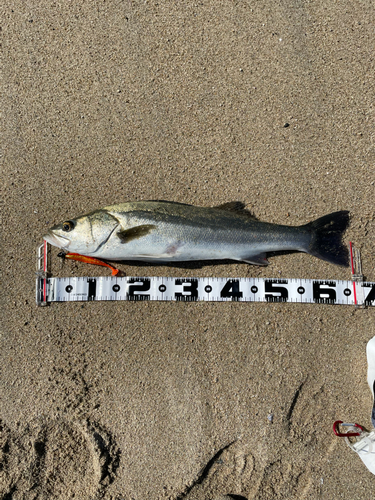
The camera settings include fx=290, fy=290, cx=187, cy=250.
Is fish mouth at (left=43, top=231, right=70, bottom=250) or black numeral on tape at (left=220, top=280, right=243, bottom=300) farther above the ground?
fish mouth at (left=43, top=231, right=70, bottom=250)

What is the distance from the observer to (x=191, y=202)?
3424mm

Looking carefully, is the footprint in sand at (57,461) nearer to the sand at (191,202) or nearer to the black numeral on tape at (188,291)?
the sand at (191,202)

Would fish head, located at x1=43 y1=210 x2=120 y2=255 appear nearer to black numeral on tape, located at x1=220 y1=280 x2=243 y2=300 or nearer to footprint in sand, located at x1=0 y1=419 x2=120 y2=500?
black numeral on tape, located at x1=220 y1=280 x2=243 y2=300

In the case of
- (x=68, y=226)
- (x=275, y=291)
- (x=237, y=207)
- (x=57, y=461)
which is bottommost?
(x=57, y=461)

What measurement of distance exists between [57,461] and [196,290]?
2.29 m

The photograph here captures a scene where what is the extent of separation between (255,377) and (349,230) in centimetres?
204

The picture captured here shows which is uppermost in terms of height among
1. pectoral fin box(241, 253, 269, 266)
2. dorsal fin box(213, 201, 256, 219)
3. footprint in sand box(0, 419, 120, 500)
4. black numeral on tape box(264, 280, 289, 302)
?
dorsal fin box(213, 201, 256, 219)

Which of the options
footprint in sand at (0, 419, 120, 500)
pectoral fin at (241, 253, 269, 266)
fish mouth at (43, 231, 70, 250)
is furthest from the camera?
pectoral fin at (241, 253, 269, 266)

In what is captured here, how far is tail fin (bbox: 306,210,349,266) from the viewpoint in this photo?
328cm

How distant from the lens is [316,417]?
3227 mm

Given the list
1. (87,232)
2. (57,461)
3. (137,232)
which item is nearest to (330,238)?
(137,232)

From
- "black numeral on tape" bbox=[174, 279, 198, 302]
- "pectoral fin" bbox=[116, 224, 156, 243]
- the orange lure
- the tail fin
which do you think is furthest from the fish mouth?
the tail fin

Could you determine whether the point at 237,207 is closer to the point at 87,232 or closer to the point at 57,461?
the point at 87,232

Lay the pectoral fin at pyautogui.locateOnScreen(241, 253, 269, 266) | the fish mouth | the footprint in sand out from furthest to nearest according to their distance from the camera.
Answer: the pectoral fin at pyautogui.locateOnScreen(241, 253, 269, 266), the fish mouth, the footprint in sand
